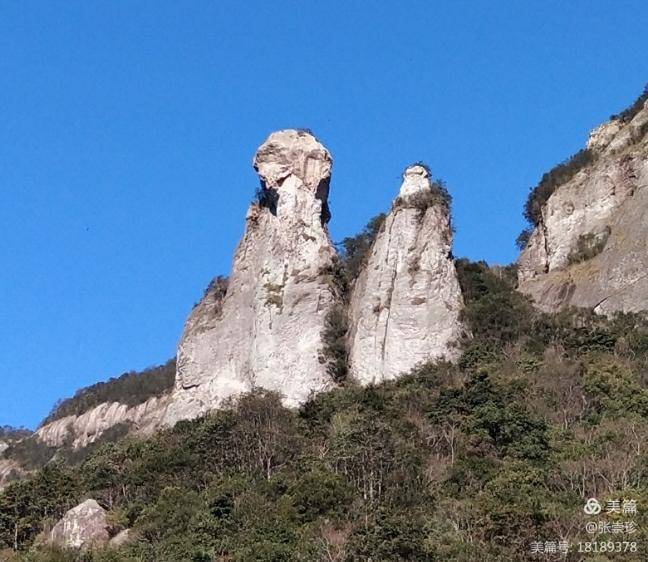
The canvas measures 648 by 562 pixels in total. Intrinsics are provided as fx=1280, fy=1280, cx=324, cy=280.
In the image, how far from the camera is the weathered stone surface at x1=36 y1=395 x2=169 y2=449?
7450cm

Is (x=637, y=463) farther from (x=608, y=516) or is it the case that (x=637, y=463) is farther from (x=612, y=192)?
(x=612, y=192)

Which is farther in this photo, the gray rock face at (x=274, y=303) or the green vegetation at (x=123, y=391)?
the green vegetation at (x=123, y=391)

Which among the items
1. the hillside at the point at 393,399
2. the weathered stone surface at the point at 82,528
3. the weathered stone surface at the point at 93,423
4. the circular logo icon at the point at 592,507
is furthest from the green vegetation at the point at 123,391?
the circular logo icon at the point at 592,507

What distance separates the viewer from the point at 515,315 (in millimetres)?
49656

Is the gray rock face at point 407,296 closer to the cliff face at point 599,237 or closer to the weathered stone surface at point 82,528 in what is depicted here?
the cliff face at point 599,237

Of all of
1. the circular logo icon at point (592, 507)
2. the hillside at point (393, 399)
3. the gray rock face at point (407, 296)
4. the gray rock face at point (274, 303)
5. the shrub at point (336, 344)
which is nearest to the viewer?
the circular logo icon at point (592, 507)

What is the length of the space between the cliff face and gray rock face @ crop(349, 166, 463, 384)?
5.36 metres

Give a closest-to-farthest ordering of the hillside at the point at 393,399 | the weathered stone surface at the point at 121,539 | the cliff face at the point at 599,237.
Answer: the hillside at the point at 393,399
the weathered stone surface at the point at 121,539
the cliff face at the point at 599,237

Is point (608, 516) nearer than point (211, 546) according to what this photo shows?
Yes

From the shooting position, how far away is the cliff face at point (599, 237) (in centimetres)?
4950

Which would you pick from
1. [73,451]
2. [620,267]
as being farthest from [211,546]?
[73,451]

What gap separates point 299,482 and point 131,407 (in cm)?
4180

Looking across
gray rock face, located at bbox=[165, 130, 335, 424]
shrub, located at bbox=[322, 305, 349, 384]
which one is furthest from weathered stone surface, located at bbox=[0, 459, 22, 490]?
shrub, located at bbox=[322, 305, 349, 384]

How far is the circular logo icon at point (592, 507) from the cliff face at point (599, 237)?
17399 mm
